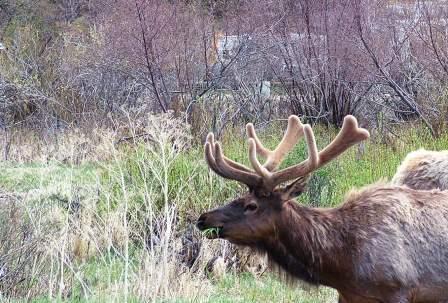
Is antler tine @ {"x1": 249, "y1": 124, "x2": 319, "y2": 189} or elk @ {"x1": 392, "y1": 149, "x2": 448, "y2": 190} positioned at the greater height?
antler tine @ {"x1": 249, "y1": 124, "x2": 319, "y2": 189}

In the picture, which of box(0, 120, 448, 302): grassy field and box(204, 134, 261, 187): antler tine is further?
box(0, 120, 448, 302): grassy field

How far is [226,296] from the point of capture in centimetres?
866

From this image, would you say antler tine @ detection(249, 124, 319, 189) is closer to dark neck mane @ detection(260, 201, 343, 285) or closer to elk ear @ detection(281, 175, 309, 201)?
elk ear @ detection(281, 175, 309, 201)

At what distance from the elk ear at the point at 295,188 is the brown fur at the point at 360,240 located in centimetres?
6

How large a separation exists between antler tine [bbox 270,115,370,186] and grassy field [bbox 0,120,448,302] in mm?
960

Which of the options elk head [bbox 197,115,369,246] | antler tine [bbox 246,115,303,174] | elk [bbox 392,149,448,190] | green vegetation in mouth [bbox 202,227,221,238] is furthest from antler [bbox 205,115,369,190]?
elk [bbox 392,149,448,190]

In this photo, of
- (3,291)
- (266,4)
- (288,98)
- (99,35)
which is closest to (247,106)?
(288,98)

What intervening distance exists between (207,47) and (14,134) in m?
4.11

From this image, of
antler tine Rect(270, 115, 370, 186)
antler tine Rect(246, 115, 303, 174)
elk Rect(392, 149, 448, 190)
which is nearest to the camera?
antler tine Rect(270, 115, 370, 186)

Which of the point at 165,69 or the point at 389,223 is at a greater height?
the point at 165,69

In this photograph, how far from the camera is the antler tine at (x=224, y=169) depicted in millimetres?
6918

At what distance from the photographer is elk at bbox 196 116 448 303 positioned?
6633 millimetres

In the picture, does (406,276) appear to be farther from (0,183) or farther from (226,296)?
(0,183)

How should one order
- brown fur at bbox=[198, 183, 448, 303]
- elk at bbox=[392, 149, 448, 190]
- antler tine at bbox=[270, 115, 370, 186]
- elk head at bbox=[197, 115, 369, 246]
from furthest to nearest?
1. elk at bbox=[392, 149, 448, 190]
2. antler tine at bbox=[270, 115, 370, 186]
3. elk head at bbox=[197, 115, 369, 246]
4. brown fur at bbox=[198, 183, 448, 303]
